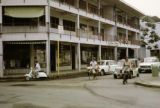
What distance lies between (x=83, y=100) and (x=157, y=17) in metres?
82.1

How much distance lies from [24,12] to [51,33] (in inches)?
129

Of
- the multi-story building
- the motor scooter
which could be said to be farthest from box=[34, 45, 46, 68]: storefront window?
the motor scooter

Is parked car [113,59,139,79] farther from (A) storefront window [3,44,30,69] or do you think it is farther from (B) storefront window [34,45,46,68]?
(A) storefront window [3,44,30,69]

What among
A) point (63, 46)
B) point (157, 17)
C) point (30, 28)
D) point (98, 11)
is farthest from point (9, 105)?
point (157, 17)

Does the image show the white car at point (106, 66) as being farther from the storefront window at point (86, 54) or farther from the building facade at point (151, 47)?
the building facade at point (151, 47)

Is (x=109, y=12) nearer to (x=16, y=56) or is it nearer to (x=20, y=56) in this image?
(x=20, y=56)

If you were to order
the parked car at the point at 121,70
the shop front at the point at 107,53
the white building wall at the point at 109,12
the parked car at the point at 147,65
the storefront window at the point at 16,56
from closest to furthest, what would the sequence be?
the parked car at the point at 121,70 < the storefront window at the point at 16,56 < the parked car at the point at 147,65 < the white building wall at the point at 109,12 < the shop front at the point at 107,53

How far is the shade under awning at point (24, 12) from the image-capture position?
37875 mm

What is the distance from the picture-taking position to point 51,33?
37.6m

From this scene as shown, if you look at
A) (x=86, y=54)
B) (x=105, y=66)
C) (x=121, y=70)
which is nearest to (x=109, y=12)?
(x=86, y=54)

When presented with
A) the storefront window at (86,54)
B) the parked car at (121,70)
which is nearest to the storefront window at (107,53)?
the storefront window at (86,54)

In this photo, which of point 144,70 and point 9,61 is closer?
point 9,61

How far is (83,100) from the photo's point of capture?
54.5 ft

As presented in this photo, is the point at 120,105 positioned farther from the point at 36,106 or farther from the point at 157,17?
the point at 157,17
